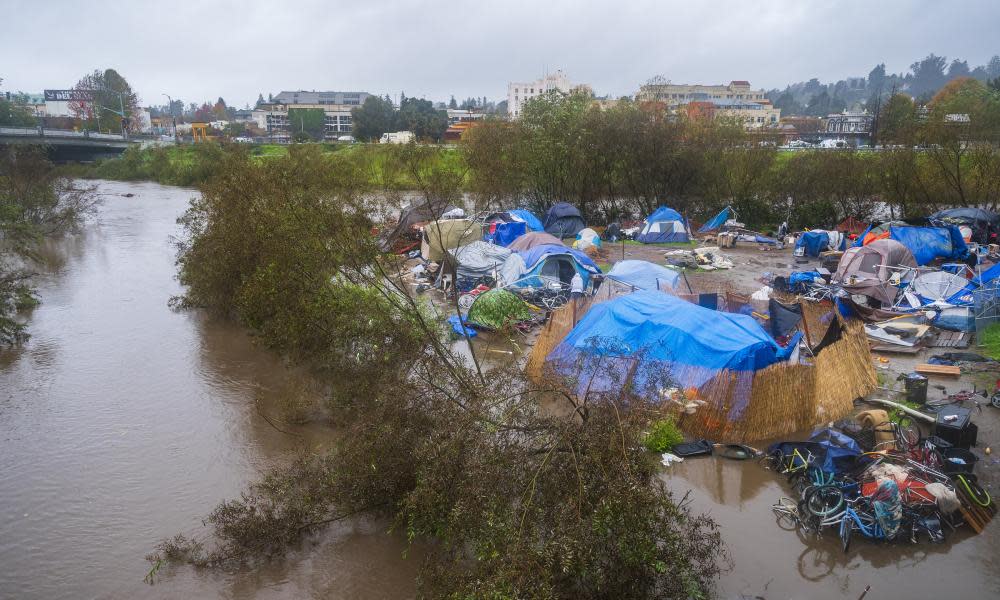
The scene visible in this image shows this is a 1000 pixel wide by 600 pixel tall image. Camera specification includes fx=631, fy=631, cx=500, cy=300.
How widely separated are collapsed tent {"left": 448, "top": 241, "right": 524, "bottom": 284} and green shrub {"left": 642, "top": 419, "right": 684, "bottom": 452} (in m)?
8.97

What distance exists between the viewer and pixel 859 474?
8.80m

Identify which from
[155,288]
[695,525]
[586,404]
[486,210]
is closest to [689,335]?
[586,404]

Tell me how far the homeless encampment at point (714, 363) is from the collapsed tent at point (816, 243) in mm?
12195

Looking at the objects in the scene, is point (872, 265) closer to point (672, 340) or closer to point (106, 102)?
point (672, 340)

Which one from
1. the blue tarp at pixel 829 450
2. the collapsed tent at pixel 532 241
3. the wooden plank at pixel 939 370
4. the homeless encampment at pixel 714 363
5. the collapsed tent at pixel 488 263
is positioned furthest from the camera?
the collapsed tent at pixel 532 241

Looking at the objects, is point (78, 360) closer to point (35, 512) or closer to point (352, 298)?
point (35, 512)

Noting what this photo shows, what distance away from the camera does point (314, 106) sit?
392 ft

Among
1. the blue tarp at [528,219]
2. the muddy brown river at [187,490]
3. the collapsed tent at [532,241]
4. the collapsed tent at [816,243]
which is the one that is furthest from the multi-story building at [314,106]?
the muddy brown river at [187,490]

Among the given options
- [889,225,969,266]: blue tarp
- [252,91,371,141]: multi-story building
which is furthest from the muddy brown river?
[252,91,371,141]: multi-story building

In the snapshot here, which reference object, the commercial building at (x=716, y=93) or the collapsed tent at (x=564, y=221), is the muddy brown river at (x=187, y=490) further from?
the commercial building at (x=716, y=93)

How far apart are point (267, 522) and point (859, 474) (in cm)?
808

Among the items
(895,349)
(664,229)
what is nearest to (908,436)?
(895,349)

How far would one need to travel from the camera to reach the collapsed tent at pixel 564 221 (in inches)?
1128

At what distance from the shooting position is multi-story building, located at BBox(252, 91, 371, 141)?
347 ft
